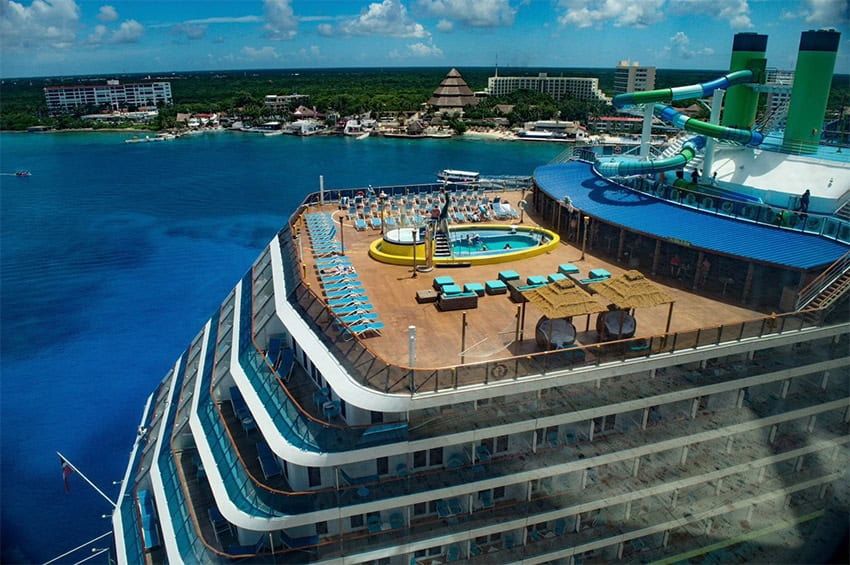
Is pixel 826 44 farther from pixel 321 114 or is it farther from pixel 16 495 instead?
pixel 321 114

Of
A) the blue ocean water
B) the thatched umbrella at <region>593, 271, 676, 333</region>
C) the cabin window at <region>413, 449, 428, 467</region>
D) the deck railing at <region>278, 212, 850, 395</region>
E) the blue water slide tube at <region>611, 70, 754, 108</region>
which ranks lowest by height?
the blue ocean water

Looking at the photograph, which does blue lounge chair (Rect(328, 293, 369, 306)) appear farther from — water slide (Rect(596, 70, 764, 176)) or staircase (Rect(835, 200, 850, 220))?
staircase (Rect(835, 200, 850, 220))

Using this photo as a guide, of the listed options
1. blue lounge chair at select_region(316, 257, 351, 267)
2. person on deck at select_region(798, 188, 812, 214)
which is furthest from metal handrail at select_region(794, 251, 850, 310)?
blue lounge chair at select_region(316, 257, 351, 267)

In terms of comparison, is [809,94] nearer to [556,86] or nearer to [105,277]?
[105,277]

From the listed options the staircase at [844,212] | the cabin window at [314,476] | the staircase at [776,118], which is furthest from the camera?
the staircase at [776,118]

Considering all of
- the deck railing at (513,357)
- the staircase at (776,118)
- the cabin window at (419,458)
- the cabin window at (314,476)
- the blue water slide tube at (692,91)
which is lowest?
the cabin window at (314,476)

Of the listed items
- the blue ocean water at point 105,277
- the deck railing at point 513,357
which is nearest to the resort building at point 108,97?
the blue ocean water at point 105,277

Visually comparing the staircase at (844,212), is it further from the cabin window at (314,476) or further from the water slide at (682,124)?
the cabin window at (314,476)
